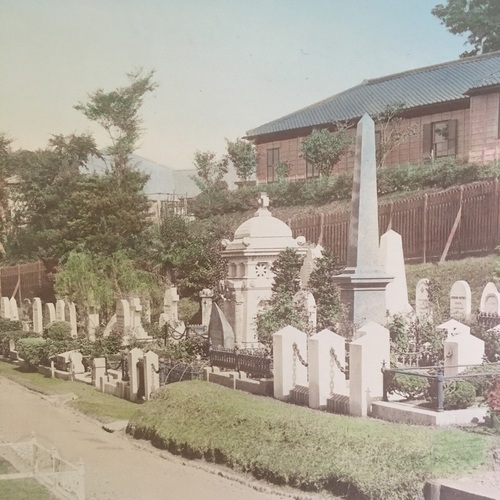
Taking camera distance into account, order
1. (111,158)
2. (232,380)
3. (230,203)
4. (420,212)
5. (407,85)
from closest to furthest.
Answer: (111,158), (232,380), (407,85), (230,203), (420,212)

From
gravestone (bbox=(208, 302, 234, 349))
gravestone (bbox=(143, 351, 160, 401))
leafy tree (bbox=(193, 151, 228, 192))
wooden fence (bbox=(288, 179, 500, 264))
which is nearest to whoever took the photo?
leafy tree (bbox=(193, 151, 228, 192))

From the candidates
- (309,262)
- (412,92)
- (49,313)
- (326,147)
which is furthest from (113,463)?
(49,313)

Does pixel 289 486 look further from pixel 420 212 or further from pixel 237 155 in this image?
pixel 420 212

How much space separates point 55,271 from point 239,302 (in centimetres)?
326

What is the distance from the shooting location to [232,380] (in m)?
9.48

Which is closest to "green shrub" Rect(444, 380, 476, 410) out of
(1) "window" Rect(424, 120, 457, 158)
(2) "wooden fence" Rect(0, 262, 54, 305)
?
(2) "wooden fence" Rect(0, 262, 54, 305)

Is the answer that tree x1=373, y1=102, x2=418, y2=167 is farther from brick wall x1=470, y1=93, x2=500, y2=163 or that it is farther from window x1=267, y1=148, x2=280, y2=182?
window x1=267, y1=148, x2=280, y2=182

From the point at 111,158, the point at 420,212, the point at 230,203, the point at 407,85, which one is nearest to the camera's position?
the point at 111,158

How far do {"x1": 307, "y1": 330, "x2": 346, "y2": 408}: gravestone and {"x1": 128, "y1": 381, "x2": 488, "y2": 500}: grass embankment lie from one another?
1.71ft

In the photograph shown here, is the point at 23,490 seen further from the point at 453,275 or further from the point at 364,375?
the point at 453,275

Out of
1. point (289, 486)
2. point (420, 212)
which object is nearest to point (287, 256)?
point (420, 212)

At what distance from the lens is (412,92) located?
37.3 ft

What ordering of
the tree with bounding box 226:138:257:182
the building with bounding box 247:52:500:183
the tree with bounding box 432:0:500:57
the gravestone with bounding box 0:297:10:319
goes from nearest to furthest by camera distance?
the tree with bounding box 432:0:500:57, the tree with bounding box 226:138:257:182, the building with bounding box 247:52:500:183, the gravestone with bounding box 0:297:10:319

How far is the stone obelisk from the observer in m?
9.49
